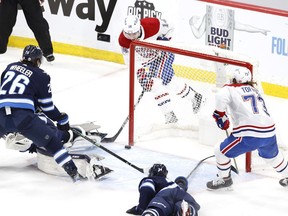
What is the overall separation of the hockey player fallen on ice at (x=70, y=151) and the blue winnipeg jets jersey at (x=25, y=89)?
16 centimetres

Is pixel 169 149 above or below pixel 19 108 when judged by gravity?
below

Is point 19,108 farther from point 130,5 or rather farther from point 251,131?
point 130,5

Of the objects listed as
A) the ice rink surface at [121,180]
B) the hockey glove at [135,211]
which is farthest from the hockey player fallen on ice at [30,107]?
the hockey glove at [135,211]

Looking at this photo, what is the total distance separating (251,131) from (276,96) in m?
2.27

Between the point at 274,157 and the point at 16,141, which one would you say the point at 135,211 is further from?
the point at 16,141

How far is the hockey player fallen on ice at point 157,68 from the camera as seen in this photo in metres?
9.22

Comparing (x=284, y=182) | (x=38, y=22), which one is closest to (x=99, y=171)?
(x=284, y=182)

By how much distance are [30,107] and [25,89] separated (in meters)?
0.13

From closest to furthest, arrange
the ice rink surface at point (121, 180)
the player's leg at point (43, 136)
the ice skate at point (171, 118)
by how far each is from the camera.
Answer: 1. the ice rink surface at point (121, 180)
2. the player's leg at point (43, 136)
3. the ice skate at point (171, 118)

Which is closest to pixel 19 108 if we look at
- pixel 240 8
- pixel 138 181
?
pixel 138 181

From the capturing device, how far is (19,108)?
8.24 meters

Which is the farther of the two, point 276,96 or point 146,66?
point 276,96

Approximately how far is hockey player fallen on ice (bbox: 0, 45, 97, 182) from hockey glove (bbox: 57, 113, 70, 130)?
78 mm

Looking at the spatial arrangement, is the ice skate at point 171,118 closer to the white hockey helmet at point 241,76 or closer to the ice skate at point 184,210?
the white hockey helmet at point 241,76
